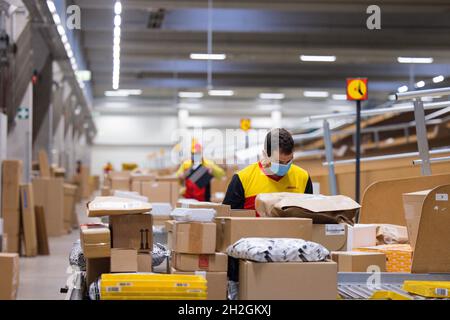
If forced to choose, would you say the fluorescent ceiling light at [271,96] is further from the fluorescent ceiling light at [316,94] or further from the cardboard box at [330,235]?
the cardboard box at [330,235]

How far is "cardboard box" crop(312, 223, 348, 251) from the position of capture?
3.13 metres

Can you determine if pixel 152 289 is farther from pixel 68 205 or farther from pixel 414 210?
pixel 68 205

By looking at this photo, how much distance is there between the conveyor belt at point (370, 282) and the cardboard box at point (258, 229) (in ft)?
0.85

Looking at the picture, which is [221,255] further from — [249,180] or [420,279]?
[249,180]

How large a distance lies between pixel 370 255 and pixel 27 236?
24.1ft

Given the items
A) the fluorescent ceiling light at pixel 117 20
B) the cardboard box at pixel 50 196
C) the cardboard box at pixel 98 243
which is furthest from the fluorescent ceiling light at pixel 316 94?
the cardboard box at pixel 98 243

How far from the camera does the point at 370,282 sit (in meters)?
3.11

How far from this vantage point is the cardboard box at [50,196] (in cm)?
1170

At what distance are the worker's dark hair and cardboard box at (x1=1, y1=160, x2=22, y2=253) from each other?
5.91 m

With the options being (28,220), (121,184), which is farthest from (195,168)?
(28,220)

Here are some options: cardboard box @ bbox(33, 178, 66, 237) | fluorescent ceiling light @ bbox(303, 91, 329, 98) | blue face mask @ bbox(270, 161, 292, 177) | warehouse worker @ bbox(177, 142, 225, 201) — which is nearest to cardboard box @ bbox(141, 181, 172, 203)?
warehouse worker @ bbox(177, 142, 225, 201)

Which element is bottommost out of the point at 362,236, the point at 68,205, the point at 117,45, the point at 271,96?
the point at 68,205

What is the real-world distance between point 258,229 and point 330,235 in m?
0.41

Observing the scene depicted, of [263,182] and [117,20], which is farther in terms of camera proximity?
[117,20]
